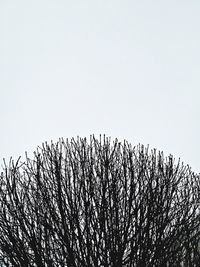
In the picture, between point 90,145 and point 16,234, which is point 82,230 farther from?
point 90,145

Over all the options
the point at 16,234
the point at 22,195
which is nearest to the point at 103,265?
the point at 16,234

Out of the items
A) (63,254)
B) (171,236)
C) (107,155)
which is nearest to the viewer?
(63,254)

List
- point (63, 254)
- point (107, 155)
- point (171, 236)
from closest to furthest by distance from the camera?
point (63, 254) → point (171, 236) → point (107, 155)

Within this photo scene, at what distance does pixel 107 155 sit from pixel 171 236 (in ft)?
8.69

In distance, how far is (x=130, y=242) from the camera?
846 centimetres

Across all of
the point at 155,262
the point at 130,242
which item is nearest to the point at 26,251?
the point at 130,242

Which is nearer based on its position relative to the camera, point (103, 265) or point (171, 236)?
point (103, 265)

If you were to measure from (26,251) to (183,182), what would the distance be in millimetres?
4622

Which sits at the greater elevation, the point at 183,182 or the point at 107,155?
the point at 107,155

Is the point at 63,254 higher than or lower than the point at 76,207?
lower

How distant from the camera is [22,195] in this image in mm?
9281

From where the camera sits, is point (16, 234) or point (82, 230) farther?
point (82, 230)

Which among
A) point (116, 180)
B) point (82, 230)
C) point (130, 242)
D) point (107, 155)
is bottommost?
point (130, 242)

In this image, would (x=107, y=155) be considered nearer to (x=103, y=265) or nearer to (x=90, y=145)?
(x=90, y=145)
